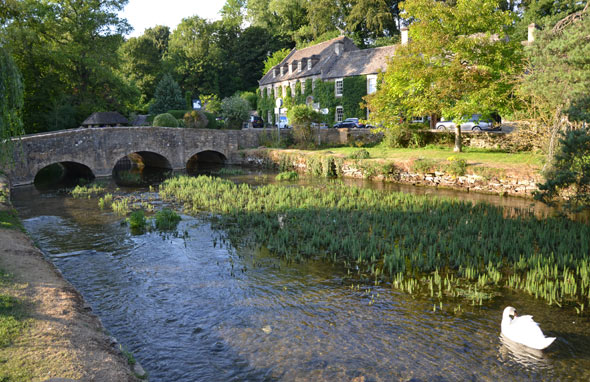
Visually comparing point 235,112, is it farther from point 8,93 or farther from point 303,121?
point 8,93

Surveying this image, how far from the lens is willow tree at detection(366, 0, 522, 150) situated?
75.2 feet

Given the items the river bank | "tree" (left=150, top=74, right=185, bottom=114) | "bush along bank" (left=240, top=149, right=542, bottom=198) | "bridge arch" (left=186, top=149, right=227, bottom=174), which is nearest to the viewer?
the river bank

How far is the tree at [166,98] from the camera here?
5016 centimetres

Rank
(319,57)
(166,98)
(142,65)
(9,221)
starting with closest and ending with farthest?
(9,221)
(319,57)
(166,98)
(142,65)

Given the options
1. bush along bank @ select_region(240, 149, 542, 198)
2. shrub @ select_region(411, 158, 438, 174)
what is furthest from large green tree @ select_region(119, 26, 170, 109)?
shrub @ select_region(411, 158, 438, 174)

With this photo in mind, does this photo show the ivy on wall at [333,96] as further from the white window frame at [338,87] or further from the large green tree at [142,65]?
the large green tree at [142,65]

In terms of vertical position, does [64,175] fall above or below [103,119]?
below

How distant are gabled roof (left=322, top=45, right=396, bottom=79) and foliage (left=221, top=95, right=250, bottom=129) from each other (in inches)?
376

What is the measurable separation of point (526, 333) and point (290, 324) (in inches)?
156

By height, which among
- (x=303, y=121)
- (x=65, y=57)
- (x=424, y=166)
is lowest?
(x=424, y=166)

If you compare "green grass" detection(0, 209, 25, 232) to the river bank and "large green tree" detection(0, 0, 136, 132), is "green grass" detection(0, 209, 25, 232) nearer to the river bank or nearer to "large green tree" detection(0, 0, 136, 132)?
the river bank

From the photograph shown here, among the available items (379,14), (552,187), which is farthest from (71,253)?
(379,14)

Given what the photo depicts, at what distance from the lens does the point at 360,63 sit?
43844 millimetres

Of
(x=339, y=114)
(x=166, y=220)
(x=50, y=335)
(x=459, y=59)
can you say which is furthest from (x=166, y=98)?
(x=50, y=335)
